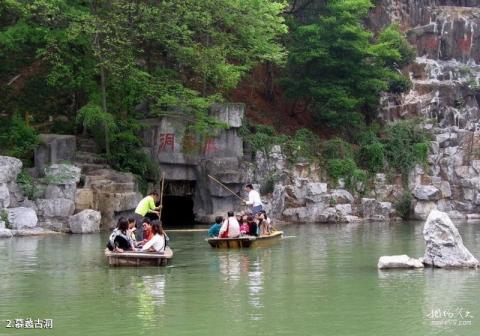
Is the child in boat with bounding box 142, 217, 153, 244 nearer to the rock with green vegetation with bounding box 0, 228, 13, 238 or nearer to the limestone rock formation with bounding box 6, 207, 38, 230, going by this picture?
the rock with green vegetation with bounding box 0, 228, 13, 238

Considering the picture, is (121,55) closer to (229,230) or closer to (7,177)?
(7,177)

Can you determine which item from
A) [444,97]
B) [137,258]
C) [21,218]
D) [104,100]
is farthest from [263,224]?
[444,97]

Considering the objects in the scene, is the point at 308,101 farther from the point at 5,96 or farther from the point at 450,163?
the point at 5,96

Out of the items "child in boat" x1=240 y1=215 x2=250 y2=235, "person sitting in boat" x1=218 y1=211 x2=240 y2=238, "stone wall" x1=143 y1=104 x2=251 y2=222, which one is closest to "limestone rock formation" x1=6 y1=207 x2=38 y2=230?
"stone wall" x1=143 y1=104 x2=251 y2=222

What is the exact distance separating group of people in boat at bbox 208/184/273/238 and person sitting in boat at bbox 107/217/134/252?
4342mm

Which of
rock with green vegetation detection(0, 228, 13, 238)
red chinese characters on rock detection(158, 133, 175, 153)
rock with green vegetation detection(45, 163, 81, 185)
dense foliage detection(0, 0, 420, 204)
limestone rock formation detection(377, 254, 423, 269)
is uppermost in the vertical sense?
dense foliage detection(0, 0, 420, 204)

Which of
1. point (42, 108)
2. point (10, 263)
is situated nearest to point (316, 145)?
point (42, 108)

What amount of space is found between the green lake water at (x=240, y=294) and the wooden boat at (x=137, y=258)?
287 millimetres

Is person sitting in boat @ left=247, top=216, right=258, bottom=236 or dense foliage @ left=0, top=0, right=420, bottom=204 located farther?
dense foliage @ left=0, top=0, right=420, bottom=204

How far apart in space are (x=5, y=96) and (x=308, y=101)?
1344 centimetres

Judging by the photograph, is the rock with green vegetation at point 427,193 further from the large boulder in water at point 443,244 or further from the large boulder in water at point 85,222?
the large boulder in water at point 443,244

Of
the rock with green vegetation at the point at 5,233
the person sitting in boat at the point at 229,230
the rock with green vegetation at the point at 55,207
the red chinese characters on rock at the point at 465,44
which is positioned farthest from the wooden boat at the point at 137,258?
the red chinese characters on rock at the point at 465,44

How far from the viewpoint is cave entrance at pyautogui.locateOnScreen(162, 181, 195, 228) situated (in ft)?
101

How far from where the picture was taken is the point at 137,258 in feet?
51.8
